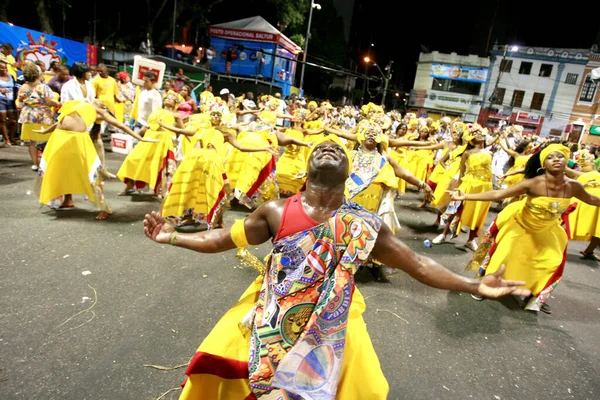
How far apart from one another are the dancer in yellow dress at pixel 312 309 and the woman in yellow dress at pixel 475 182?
470 cm

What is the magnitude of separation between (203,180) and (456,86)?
158ft

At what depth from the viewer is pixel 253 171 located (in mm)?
6574

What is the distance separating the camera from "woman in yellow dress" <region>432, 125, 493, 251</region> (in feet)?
20.5

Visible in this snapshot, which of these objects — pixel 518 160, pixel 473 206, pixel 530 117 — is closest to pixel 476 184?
pixel 473 206

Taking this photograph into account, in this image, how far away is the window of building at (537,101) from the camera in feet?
140

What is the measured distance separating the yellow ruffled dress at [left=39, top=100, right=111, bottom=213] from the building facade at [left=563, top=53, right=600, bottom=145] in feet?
148

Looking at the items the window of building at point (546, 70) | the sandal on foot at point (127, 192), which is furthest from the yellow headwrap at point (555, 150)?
the window of building at point (546, 70)

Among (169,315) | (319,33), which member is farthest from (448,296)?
(319,33)

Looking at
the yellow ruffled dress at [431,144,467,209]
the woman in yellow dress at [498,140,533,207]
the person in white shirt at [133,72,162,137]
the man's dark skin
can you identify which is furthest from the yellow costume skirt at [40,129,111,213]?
the woman in yellow dress at [498,140,533,207]

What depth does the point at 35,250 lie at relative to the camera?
430 centimetres

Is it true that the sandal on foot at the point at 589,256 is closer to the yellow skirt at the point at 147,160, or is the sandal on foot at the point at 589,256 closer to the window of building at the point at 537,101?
the yellow skirt at the point at 147,160

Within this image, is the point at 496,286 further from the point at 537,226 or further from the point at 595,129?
the point at 595,129

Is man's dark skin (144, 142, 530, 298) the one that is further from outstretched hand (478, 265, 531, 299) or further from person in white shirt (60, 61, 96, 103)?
person in white shirt (60, 61, 96, 103)

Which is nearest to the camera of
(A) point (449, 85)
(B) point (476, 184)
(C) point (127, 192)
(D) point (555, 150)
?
(D) point (555, 150)
